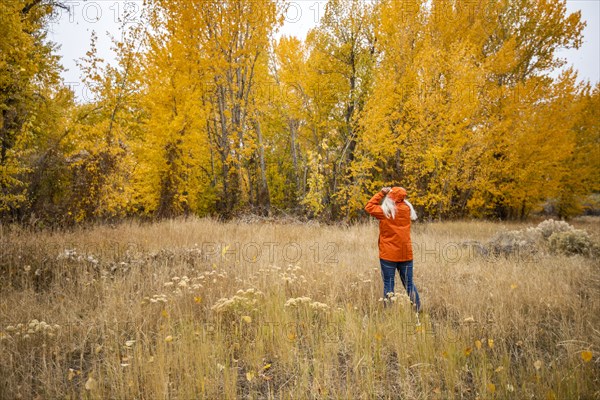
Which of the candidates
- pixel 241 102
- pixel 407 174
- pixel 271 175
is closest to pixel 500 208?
pixel 407 174

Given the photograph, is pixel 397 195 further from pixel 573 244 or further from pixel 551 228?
pixel 551 228

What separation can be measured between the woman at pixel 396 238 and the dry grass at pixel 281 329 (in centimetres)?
38

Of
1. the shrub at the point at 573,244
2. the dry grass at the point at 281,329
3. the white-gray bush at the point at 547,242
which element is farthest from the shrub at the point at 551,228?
the dry grass at the point at 281,329

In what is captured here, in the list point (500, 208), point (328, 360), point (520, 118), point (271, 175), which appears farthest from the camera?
point (271, 175)

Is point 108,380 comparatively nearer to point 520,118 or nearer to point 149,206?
point 149,206

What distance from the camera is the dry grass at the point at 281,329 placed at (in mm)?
2580

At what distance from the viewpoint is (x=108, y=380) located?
2643 millimetres

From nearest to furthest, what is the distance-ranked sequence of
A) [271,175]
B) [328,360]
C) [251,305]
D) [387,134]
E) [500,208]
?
[328,360]
[251,305]
[387,134]
[500,208]
[271,175]

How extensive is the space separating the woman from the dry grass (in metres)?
0.38

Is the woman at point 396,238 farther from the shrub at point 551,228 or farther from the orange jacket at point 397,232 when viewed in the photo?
the shrub at point 551,228

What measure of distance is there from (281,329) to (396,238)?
197 cm

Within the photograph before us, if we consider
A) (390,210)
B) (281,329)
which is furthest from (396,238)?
(281,329)

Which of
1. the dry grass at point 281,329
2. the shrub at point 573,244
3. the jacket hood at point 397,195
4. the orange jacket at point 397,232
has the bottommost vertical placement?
the dry grass at point 281,329

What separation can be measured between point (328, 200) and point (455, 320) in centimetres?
1093
